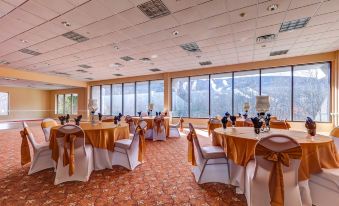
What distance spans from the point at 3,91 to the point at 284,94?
20039 millimetres

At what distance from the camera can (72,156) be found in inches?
108

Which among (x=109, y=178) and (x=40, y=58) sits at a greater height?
(x=40, y=58)

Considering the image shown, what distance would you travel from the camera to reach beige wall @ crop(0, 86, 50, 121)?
15.1 m

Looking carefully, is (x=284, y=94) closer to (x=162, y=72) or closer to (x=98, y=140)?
(x=162, y=72)

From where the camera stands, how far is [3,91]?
1459cm

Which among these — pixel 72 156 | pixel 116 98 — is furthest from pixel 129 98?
pixel 72 156

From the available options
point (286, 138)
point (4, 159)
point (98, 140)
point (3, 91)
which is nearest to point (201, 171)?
point (286, 138)

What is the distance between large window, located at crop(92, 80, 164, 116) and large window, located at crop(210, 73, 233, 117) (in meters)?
3.24

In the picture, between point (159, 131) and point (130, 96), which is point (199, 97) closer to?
point (159, 131)

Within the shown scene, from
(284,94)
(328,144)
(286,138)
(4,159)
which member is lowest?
(4,159)

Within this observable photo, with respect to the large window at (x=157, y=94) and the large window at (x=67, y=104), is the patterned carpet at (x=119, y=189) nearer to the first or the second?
the large window at (x=157, y=94)

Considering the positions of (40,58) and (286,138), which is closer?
(286,138)

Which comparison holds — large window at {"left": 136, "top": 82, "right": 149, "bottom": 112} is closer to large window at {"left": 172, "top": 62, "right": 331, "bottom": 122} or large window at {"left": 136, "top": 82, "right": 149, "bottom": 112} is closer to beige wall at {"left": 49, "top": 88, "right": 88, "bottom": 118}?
large window at {"left": 172, "top": 62, "right": 331, "bottom": 122}

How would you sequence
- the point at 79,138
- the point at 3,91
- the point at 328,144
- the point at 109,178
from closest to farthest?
1. the point at 328,144
2. the point at 79,138
3. the point at 109,178
4. the point at 3,91
